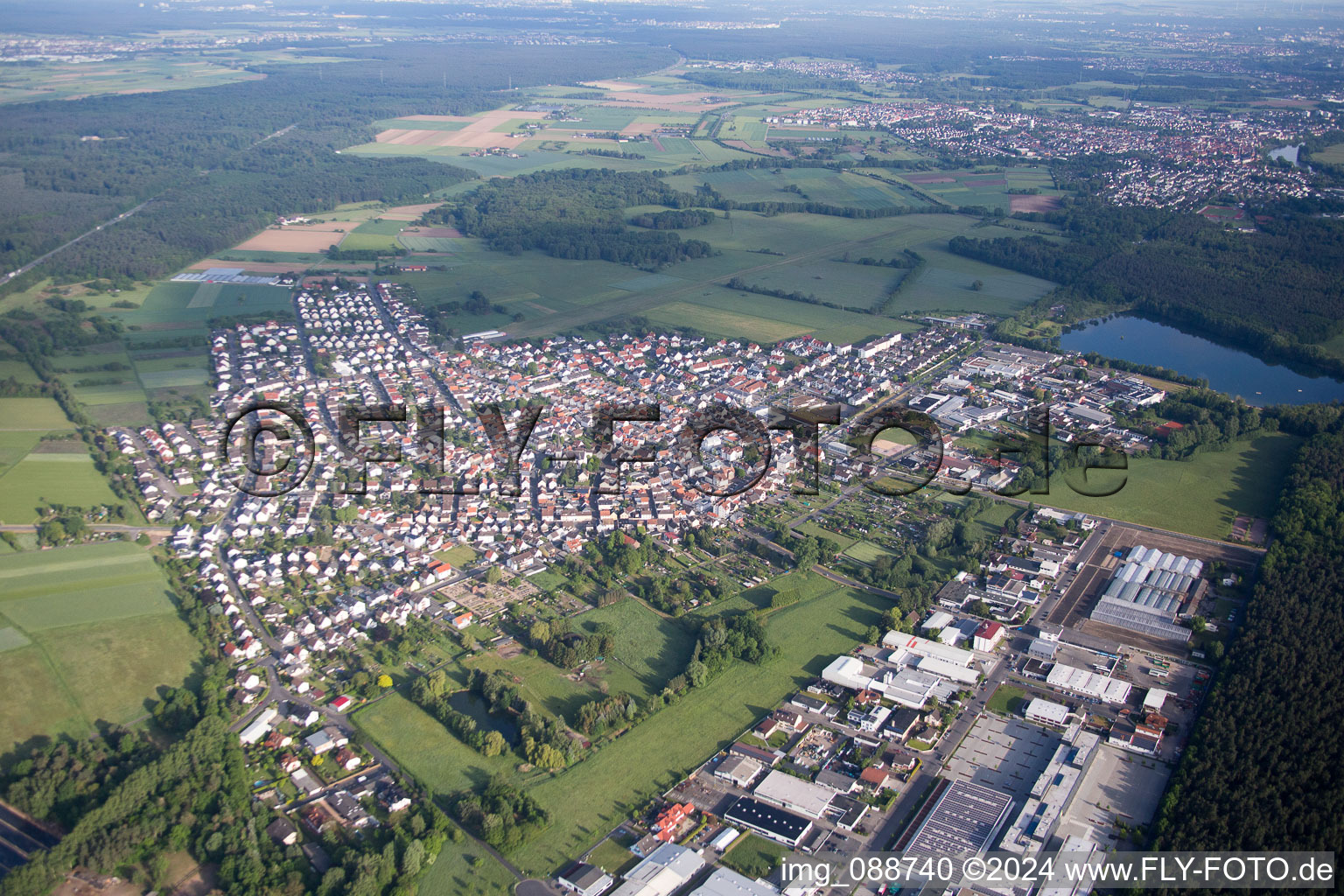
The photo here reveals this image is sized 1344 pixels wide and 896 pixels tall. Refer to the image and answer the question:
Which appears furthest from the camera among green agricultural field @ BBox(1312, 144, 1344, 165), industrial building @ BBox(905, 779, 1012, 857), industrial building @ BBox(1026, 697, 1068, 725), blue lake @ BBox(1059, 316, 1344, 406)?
green agricultural field @ BBox(1312, 144, 1344, 165)

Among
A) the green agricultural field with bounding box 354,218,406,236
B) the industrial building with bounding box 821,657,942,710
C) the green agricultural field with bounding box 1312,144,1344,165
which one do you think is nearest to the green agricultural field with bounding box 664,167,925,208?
the green agricultural field with bounding box 354,218,406,236

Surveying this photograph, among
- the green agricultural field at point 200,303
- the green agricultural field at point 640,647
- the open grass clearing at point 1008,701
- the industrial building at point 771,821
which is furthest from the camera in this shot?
the green agricultural field at point 200,303

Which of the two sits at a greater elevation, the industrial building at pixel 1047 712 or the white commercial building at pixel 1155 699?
the white commercial building at pixel 1155 699

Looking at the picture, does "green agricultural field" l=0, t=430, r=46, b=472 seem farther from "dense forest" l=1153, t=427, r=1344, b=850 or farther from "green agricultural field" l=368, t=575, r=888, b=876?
"dense forest" l=1153, t=427, r=1344, b=850

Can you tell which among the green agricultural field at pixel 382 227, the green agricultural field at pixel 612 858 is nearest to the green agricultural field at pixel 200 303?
the green agricultural field at pixel 382 227

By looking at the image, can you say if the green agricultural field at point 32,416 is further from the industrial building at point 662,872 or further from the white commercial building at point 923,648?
the white commercial building at point 923,648

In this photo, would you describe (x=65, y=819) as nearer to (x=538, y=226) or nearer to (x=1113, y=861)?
(x=1113, y=861)
